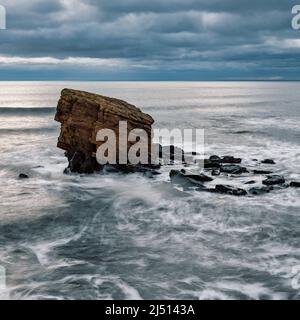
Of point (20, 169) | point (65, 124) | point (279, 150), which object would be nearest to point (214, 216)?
point (65, 124)

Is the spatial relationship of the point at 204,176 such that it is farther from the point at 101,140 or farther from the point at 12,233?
the point at 12,233

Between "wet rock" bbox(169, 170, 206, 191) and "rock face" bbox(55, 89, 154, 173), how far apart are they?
3836 mm

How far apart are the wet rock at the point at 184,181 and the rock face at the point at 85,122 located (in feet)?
12.6

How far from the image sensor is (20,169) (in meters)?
31.3

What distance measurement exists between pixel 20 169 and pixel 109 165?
272 inches

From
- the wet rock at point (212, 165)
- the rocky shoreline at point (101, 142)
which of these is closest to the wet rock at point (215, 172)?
the rocky shoreline at point (101, 142)

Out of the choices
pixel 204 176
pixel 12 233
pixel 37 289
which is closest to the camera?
pixel 37 289

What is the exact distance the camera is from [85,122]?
28641 millimetres

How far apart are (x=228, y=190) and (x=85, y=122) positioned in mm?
10618

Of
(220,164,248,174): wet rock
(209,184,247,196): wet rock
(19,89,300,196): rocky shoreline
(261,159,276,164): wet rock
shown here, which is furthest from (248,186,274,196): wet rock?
(261,159,276,164): wet rock

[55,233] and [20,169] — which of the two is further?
[20,169]

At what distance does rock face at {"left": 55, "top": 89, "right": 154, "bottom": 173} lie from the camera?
93.5 ft

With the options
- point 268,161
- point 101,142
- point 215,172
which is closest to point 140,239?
point 101,142
